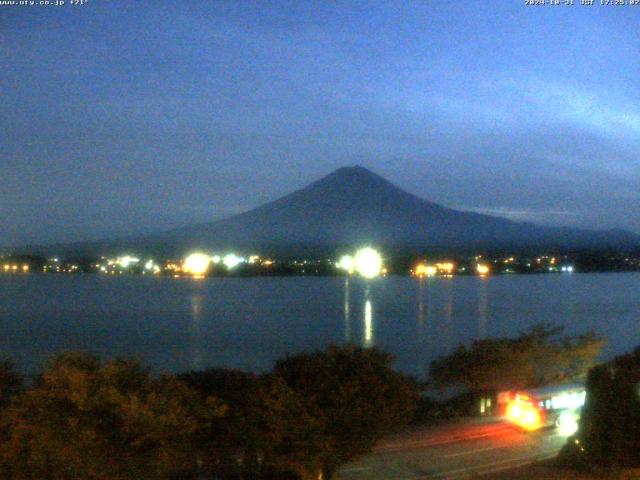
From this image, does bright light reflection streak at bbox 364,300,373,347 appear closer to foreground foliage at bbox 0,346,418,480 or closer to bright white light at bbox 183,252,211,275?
foreground foliage at bbox 0,346,418,480

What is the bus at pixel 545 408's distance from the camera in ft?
52.5

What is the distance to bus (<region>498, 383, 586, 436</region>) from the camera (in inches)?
631

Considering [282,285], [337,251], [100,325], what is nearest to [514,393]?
[100,325]

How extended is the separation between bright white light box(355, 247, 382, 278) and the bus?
75804 millimetres

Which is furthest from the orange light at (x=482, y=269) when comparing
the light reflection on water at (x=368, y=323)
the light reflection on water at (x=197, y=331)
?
the light reflection on water at (x=197, y=331)

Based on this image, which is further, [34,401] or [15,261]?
[15,261]

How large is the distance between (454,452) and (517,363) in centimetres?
927

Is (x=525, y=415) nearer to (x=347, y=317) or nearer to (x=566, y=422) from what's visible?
(x=566, y=422)

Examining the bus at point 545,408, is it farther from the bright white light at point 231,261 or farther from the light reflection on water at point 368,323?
the bright white light at point 231,261

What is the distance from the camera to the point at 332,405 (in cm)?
966

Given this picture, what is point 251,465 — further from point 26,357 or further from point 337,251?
point 337,251

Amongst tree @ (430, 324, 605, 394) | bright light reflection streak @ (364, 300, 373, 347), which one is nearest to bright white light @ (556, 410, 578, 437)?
tree @ (430, 324, 605, 394)

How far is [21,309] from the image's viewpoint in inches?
2445

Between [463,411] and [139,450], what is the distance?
12.4 metres
